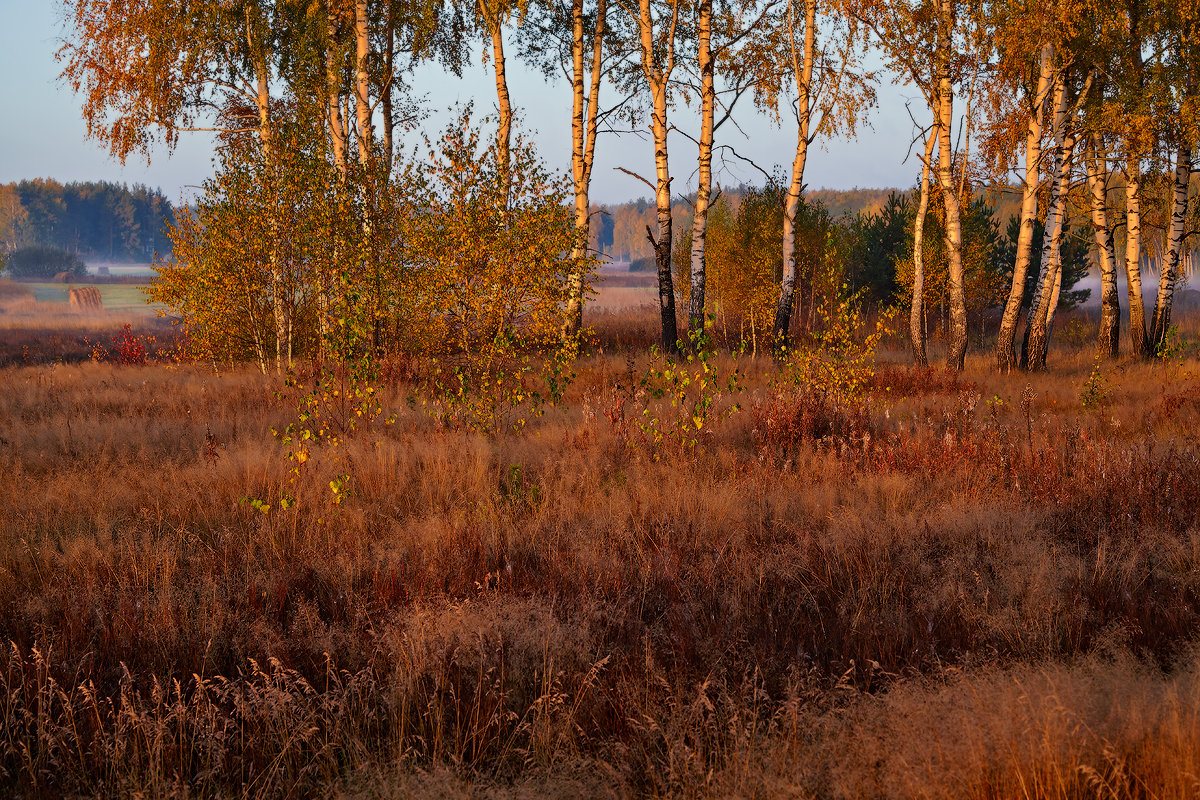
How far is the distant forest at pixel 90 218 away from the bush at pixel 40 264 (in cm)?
2350

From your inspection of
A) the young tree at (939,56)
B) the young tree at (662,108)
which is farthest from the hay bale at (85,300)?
the young tree at (939,56)

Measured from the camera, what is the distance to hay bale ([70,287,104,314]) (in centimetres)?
5738

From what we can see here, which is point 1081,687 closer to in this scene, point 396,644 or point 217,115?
point 396,644

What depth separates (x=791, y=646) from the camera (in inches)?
146

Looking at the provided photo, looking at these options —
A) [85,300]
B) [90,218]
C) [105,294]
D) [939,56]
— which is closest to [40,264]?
[105,294]

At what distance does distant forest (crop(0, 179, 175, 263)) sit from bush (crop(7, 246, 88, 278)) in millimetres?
23502

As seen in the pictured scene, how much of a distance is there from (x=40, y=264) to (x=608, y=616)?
123526 mm

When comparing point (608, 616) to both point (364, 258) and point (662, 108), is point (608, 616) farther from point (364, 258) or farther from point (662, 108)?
point (662, 108)

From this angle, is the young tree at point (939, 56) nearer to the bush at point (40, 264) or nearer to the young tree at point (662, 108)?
the young tree at point (662, 108)

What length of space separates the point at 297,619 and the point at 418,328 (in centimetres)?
507

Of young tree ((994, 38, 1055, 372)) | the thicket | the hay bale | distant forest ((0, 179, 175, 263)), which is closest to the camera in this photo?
the thicket

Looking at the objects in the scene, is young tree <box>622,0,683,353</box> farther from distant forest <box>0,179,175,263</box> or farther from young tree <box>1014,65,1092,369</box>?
distant forest <box>0,179,175,263</box>

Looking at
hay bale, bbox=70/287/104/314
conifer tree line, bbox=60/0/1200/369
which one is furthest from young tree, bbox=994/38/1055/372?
hay bale, bbox=70/287/104/314

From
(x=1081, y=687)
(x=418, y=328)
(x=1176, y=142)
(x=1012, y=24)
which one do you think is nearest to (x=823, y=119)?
(x=1012, y=24)
